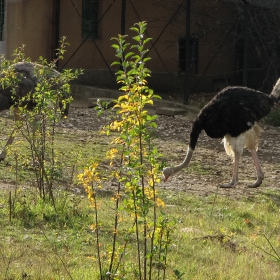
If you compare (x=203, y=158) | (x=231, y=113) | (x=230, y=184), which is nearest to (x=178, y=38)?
(x=203, y=158)

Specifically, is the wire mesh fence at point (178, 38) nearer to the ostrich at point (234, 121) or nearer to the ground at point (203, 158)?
the ground at point (203, 158)

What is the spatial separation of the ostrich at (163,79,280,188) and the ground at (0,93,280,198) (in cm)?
30

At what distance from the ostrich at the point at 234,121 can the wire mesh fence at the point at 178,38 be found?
8221mm

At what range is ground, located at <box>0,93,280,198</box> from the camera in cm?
1016

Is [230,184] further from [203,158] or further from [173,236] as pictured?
[173,236]

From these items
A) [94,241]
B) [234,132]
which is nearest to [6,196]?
[94,241]

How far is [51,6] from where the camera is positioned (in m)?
18.9

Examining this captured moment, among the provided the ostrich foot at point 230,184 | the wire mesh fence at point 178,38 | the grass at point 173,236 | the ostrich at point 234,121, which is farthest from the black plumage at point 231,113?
the wire mesh fence at point 178,38

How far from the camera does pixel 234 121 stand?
10109mm

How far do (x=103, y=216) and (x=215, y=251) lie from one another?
151 centimetres

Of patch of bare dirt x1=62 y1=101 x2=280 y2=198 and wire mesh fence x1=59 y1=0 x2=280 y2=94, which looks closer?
patch of bare dirt x1=62 y1=101 x2=280 y2=198

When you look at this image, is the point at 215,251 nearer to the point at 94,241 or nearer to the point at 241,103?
the point at 94,241

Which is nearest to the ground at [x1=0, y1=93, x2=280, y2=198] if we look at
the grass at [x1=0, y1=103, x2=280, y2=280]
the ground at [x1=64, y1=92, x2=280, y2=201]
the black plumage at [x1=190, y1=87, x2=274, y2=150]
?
the ground at [x1=64, y1=92, x2=280, y2=201]

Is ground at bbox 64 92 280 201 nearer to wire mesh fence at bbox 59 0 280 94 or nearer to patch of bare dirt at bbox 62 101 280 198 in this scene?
patch of bare dirt at bbox 62 101 280 198
